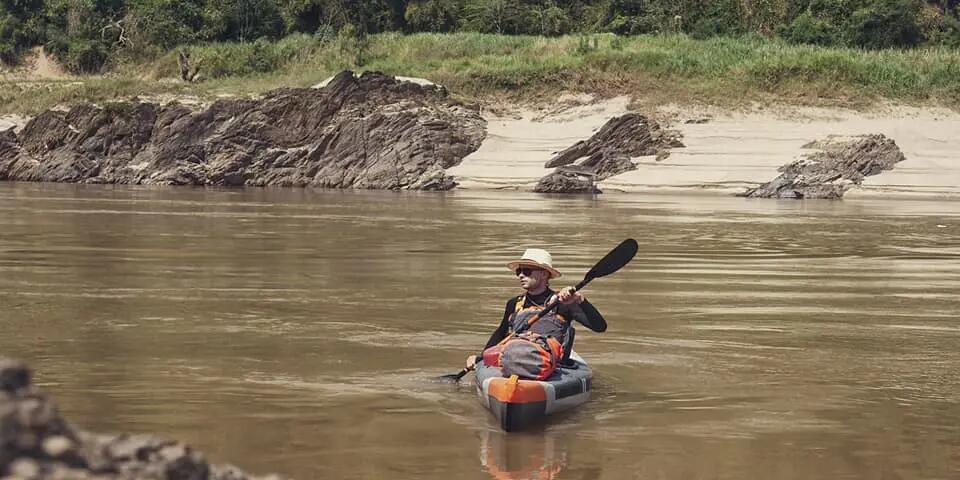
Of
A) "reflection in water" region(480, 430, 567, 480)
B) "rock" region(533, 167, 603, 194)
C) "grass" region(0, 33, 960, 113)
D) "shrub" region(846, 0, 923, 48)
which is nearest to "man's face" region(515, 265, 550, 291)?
"reflection in water" region(480, 430, 567, 480)

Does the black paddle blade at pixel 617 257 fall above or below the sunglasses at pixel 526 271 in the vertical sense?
below

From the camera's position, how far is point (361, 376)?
36.6 ft

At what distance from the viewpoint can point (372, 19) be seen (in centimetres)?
6012

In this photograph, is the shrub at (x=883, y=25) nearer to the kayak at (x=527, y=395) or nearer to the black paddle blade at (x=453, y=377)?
the black paddle blade at (x=453, y=377)

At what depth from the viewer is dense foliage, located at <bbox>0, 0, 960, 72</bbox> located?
54625 mm

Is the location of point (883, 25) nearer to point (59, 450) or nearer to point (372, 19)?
point (372, 19)

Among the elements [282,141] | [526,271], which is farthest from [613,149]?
[526,271]

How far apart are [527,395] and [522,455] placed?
24.8 inches

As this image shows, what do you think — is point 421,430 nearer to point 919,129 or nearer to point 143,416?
point 143,416

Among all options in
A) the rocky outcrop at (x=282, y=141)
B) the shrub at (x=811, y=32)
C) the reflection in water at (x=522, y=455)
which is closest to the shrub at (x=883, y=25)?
the shrub at (x=811, y=32)

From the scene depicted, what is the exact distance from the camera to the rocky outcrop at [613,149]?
3741 centimetres

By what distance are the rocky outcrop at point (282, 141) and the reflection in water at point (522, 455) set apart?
30.2m

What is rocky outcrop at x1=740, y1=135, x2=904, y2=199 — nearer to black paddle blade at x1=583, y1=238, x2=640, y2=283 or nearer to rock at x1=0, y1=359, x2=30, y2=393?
black paddle blade at x1=583, y1=238, x2=640, y2=283

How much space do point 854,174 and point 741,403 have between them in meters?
26.6
